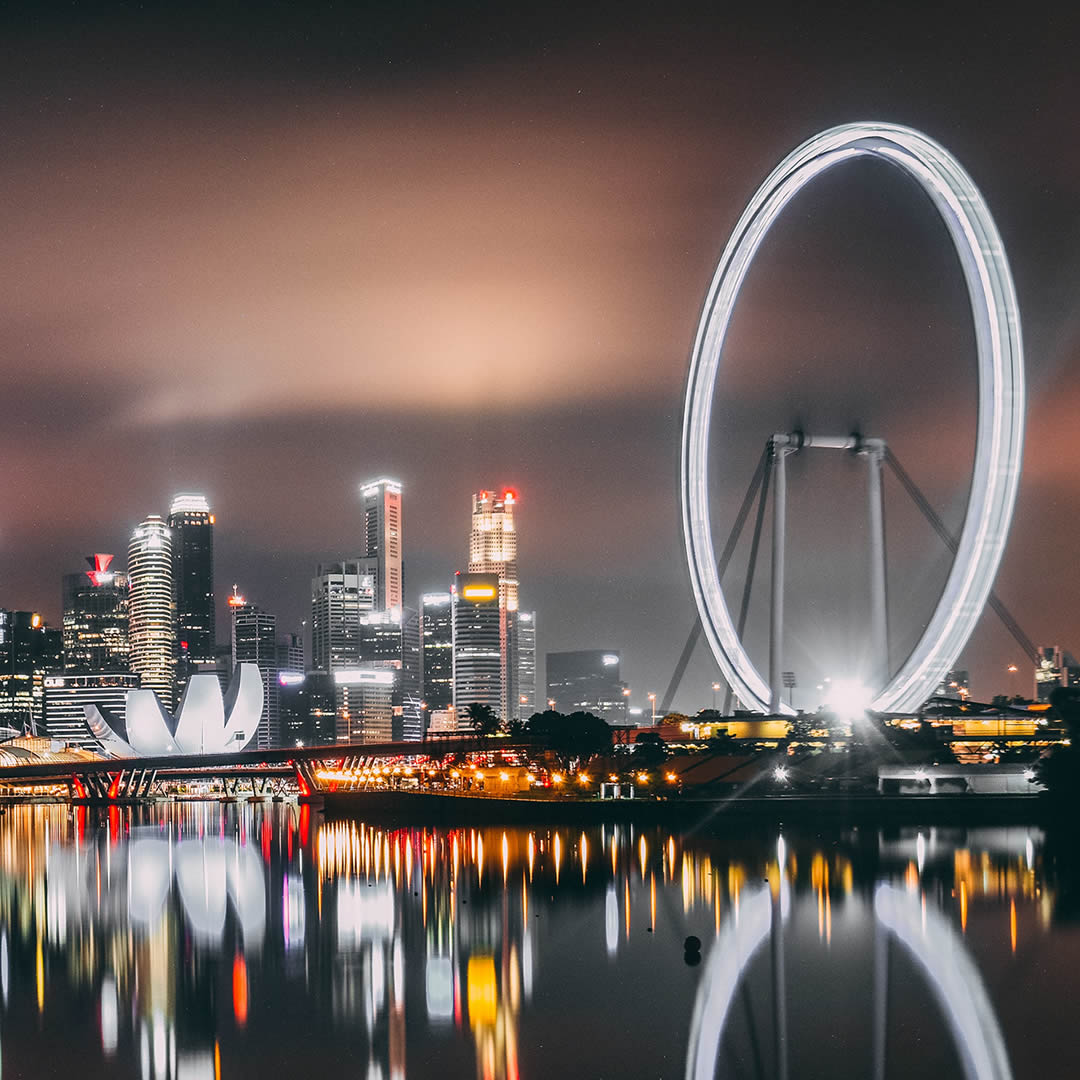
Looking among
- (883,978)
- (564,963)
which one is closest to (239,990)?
(564,963)

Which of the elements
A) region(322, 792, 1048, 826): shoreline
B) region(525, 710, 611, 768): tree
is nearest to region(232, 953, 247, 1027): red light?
region(322, 792, 1048, 826): shoreline

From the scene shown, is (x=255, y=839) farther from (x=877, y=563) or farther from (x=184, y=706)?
(x=184, y=706)

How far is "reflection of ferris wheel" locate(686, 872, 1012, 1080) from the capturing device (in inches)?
789

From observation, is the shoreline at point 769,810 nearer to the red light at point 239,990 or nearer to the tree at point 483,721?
the red light at point 239,990

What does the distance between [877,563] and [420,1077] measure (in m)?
33.3

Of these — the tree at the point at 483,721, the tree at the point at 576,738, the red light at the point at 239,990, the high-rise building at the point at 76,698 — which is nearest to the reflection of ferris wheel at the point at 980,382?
the red light at the point at 239,990

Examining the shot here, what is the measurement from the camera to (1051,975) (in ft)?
82.4

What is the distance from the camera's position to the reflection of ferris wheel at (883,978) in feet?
65.8

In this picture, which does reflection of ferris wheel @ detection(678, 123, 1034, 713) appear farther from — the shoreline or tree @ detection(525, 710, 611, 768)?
tree @ detection(525, 710, 611, 768)

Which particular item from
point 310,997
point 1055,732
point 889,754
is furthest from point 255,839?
point 310,997

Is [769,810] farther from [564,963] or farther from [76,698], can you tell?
[76,698]

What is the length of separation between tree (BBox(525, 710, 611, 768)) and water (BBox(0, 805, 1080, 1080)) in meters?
27.0

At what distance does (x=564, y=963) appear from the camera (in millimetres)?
27125

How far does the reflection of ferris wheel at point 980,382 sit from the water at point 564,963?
20.5 ft
